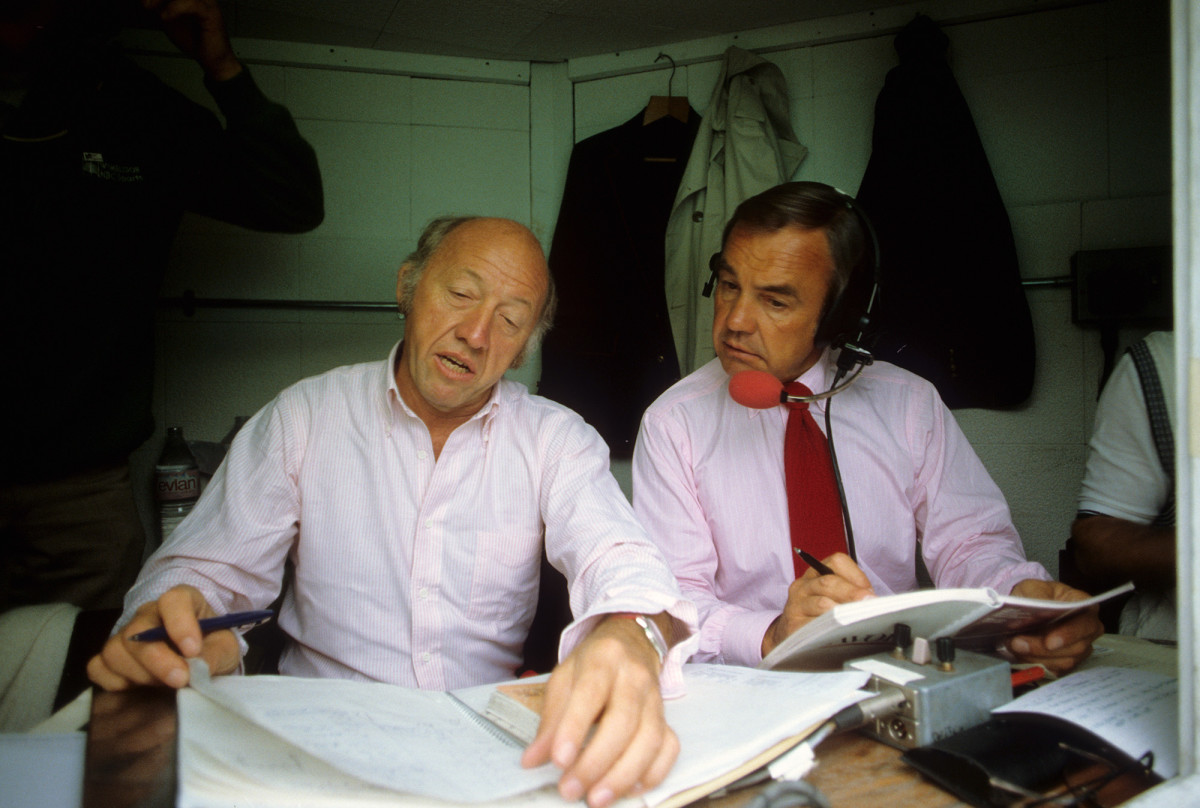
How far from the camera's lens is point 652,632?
0.89 metres

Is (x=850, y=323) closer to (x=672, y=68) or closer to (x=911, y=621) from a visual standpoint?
(x=911, y=621)

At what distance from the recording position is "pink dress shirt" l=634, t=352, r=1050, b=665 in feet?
4.71

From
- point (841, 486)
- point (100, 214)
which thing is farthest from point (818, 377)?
point (100, 214)

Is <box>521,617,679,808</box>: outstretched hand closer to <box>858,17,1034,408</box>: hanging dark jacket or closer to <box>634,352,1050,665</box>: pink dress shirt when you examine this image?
<box>634,352,1050,665</box>: pink dress shirt

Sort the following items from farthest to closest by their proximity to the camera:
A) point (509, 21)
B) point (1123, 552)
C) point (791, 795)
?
1. point (509, 21)
2. point (1123, 552)
3. point (791, 795)

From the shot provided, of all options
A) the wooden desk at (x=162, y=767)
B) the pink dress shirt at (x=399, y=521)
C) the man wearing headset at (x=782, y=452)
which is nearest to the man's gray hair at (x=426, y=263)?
the pink dress shirt at (x=399, y=521)

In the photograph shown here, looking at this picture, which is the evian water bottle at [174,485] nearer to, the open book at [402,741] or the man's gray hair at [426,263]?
the man's gray hair at [426,263]

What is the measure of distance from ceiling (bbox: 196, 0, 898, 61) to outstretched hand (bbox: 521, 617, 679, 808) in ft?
6.87

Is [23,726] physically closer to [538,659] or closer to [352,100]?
[538,659]

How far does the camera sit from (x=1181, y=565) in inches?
25.5

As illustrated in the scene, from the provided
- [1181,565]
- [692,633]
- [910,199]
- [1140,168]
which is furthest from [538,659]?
[1140,168]

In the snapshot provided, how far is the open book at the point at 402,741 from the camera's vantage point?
1.79ft

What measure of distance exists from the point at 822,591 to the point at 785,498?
1.49 ft

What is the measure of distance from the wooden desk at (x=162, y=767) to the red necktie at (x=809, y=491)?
2.15 feet
